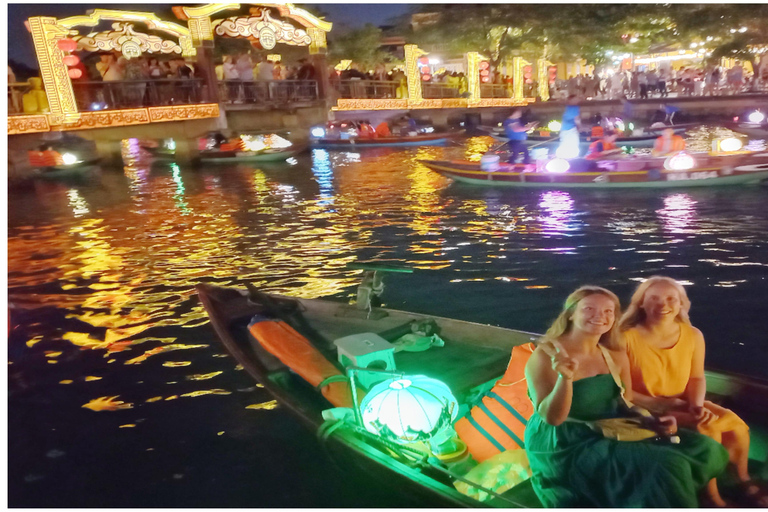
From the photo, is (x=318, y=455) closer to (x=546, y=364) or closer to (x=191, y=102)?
(x=546, y=364)

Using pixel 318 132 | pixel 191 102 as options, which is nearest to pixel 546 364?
pixel 191 102

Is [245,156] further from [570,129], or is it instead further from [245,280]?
[245,280]

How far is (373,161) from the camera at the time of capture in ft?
68.9

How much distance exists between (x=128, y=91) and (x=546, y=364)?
17.8m

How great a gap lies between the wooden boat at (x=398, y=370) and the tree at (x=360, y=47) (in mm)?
32727

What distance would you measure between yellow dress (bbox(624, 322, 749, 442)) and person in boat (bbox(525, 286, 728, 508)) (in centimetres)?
6

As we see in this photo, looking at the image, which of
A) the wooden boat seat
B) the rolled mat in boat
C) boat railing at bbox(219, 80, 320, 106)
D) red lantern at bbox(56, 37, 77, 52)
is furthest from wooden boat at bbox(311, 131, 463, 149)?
the wooden boat seat

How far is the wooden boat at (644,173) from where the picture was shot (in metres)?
12.2

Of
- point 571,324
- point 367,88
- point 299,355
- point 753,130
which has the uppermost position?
point 367,88

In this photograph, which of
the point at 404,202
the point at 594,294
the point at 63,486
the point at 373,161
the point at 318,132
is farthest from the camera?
the point at 318,132

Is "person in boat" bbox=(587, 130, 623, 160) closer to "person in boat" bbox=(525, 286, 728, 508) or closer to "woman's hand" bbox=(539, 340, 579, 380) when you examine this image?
"person in boat" bbox=(525, 286, 728, 508)

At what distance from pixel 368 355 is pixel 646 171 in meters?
10.2

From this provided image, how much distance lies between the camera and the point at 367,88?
89.4ft

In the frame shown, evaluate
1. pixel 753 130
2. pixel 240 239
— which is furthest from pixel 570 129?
pixel 753 130
